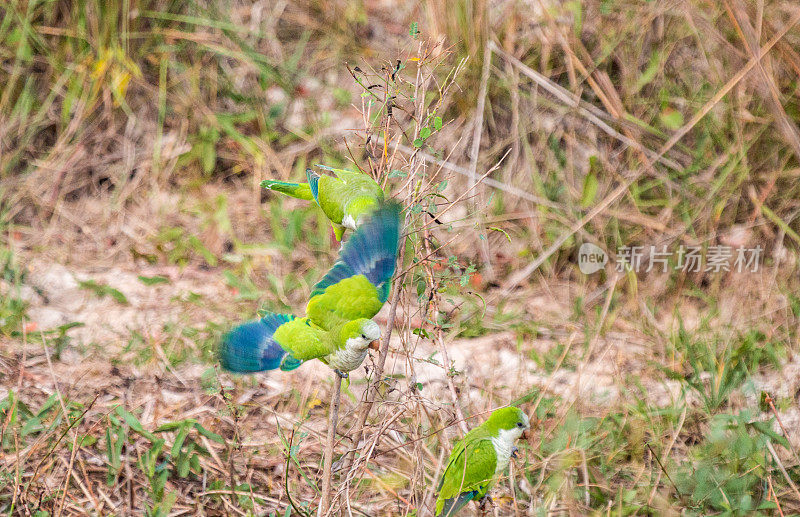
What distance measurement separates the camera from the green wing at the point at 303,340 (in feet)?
4.84

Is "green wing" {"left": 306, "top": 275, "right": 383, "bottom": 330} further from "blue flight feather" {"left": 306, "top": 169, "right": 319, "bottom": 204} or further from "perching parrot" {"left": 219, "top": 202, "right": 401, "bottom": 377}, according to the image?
"blue flight feather" {"left": 306, "top": 169, "right": 319, "bottom": 204}

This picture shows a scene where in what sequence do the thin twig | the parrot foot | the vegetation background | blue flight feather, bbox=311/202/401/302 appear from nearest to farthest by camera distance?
blue flight feather, bbox=311/202/401/302 < the thin twig < the parrot foot < the vegetation background

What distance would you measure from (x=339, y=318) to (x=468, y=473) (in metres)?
0.51

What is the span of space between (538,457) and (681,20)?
7.92 feet

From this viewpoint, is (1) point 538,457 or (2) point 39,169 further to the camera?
(2) point 39,169

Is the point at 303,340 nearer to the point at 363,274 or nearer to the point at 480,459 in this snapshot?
the point at 363,274

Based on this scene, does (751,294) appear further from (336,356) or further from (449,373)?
(336,356)

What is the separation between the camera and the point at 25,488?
1.89 m

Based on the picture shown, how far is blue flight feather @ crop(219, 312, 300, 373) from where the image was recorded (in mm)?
1496

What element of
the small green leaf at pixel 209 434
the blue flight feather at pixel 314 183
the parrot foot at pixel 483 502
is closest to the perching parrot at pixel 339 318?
the blue flight feather at pixel 314 183

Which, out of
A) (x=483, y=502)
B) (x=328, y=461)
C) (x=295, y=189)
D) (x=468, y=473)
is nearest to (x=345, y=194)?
(x=295, y=189)

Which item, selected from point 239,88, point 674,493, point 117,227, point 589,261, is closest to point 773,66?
point 589,261

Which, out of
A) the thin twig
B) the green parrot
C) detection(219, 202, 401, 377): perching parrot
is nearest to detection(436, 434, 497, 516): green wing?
the green parrot

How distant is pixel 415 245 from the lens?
176 centimetres
